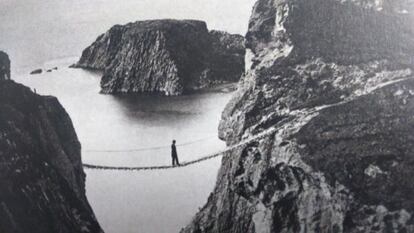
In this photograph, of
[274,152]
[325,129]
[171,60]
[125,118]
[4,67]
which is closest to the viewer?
[325,129]

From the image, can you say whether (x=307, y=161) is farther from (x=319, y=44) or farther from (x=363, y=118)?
(x=319, y=44)

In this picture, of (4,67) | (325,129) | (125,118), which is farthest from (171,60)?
(325,129)

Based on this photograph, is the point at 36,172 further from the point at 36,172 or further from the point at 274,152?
the point at 274,152

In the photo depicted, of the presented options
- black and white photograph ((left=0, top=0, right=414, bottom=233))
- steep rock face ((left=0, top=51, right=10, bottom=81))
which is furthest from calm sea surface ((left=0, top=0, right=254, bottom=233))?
steep rock face ((left=0, top=51, right=10, bottom=81))

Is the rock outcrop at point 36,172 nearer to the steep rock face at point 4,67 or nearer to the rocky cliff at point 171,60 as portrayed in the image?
the steep rock face at point 4,67

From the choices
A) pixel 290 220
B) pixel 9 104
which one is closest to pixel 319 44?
pixel 290 220

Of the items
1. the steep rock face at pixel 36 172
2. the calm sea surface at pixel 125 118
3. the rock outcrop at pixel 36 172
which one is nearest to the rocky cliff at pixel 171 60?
the calm sea surface at pixel 125 118
